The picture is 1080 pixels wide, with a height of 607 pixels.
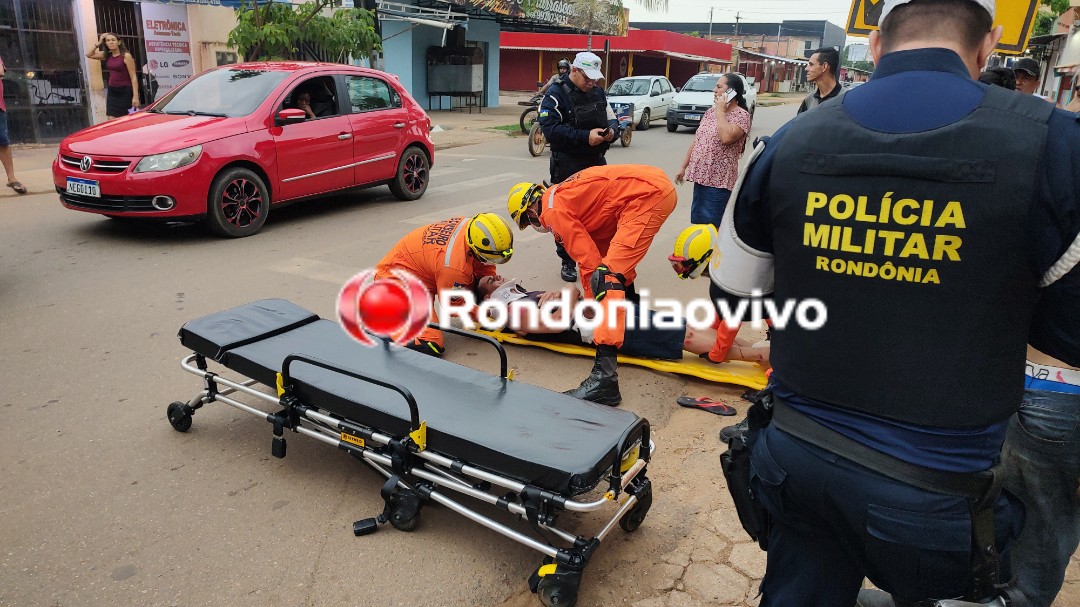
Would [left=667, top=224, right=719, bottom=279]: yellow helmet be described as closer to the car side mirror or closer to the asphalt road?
the asphalt road

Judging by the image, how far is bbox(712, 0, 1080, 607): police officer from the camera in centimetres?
133

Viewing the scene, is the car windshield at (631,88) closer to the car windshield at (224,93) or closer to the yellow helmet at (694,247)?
the car windshield at (224,93)

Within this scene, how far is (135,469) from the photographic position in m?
3.34

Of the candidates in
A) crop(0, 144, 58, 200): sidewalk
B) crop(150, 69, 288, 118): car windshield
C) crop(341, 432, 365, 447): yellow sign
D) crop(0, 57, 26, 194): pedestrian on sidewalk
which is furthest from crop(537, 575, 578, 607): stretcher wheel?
crop(0, 144, 58, 200): sidewalk

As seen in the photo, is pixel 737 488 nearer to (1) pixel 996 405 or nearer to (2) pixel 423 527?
(1) pixel 996 405

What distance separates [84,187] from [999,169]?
24.6 feet

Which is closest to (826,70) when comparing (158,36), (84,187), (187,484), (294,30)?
(187,484)

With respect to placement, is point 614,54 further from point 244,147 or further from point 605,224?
point 605,224

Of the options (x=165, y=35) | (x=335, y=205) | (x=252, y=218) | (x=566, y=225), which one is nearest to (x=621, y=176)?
(x=566, y=225)

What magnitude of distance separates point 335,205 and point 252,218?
5.86 ft

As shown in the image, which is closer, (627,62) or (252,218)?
(252,218)

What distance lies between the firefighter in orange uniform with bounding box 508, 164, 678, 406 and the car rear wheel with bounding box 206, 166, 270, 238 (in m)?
3.85

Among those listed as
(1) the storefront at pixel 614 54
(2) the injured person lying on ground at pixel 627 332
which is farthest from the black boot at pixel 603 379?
(1) the storefront at pixel 614 54

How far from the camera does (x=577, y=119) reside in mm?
6203
